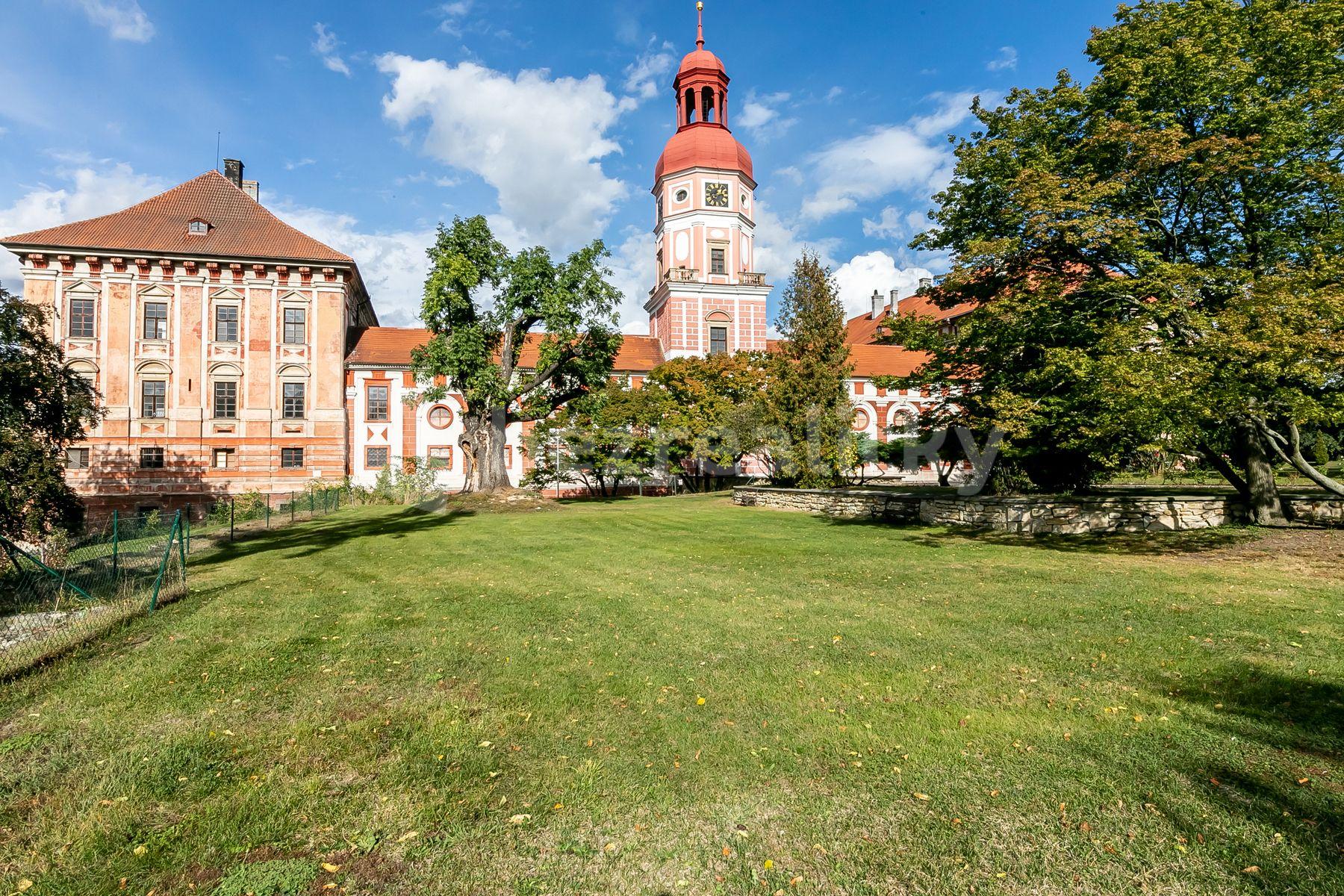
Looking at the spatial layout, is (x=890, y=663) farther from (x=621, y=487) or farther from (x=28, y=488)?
(x=621, y=487)

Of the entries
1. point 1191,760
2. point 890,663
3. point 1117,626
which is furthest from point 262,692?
point 1117,626

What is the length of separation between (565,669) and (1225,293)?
15189 millimetres

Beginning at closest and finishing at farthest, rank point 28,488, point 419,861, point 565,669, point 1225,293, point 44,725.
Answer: point 419,861 < point 44,725 < point 565,669 < point 1225,293 < point 28,488

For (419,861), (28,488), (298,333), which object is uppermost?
(298,333)

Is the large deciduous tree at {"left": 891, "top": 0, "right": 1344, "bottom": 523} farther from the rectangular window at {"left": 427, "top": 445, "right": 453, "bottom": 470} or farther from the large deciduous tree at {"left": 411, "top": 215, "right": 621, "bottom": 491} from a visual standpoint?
the rectangular window at {"left": 427, "top": 445, "right": 453, "bottom": 470}

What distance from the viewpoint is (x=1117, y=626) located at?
23.7 feet

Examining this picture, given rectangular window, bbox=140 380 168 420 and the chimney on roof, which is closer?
rectangular window, bbox=140 380 168 420

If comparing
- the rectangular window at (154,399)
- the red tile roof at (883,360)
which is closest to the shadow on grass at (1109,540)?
the red tile roof at (883,360)

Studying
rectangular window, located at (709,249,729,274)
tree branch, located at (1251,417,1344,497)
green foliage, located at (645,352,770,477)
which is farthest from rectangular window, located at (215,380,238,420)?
tree branch, located at (1251,417,1344,497)

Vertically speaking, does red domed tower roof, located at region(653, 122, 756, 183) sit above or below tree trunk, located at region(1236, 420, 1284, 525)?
above

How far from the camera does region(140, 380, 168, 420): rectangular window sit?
3447 cm

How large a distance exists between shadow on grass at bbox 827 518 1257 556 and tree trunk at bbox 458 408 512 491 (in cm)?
1702

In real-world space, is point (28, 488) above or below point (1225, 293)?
below

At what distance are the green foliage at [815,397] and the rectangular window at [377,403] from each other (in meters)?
24.7
